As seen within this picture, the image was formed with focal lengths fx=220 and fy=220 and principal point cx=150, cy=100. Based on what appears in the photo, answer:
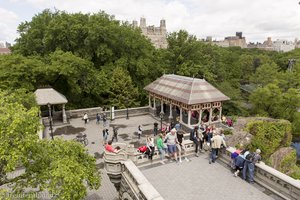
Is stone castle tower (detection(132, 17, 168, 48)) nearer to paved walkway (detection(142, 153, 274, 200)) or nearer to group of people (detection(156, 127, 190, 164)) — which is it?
group of people (detection(156, 127, 190, 164))

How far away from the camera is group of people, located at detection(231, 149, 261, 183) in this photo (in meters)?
9.71

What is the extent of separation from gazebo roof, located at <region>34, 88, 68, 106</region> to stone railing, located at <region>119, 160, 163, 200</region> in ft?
44.4

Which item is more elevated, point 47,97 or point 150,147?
point 47,97

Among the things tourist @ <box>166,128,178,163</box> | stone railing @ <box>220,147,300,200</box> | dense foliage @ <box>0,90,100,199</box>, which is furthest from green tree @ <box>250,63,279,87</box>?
dense foliage @ <box>0,90,100,199</box>

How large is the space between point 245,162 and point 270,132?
14.0m

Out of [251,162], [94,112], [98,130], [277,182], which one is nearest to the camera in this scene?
[277,182]

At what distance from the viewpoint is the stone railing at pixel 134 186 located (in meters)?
7.72

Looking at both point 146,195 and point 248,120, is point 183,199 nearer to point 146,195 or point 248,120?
point 146,195

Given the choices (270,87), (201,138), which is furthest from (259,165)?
(270,87)

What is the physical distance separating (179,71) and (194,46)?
4.62m

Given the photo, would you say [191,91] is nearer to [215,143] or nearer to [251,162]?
[215,143]

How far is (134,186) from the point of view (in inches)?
358

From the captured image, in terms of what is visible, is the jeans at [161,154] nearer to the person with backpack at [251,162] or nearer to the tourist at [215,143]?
the tourist at [215,143]

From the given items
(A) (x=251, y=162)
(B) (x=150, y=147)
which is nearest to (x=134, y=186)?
(B) (x=150, y=147)
